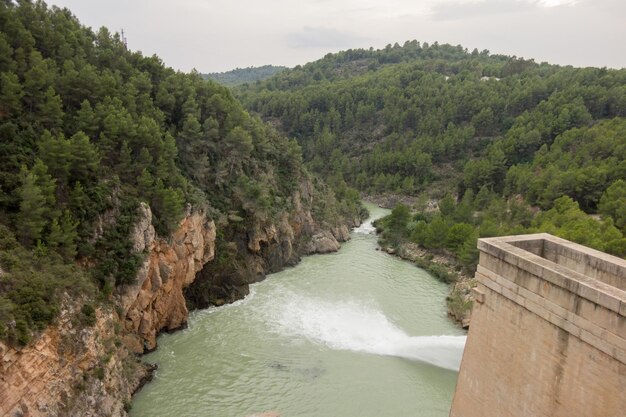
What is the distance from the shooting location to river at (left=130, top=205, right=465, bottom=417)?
15.6 m

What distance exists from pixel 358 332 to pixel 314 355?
319 centimetres

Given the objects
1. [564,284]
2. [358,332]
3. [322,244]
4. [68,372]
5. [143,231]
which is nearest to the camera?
[564,284]

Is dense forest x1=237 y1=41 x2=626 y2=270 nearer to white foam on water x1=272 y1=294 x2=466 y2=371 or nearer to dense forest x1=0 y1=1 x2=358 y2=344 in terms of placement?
white foam on water x1=272 y1=294 x2=466 y2=371

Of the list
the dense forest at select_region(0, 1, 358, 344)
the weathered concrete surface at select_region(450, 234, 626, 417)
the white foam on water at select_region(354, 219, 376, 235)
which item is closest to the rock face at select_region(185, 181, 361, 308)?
the dense forest at select_region(0, 1, 358, 344)

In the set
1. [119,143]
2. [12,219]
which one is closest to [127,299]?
[12,219]

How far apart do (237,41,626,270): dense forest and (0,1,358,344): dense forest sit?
15205 mm

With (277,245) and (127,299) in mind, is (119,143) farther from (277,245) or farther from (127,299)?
(277,245)

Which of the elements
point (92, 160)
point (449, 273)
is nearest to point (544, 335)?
point (92, 160)

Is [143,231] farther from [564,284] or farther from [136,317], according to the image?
[564,284]

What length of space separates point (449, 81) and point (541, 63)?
32842 millimetres

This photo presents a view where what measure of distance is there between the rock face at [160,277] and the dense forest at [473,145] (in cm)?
1670

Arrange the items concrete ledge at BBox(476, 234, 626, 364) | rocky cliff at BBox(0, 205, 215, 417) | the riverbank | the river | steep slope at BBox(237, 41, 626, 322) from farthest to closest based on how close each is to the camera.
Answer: steep slope at BBox(237, 41, 626, 322), the riverbank, the river, rocky cliff at BBox(0, 205, 215, 417), concrete ledge at BBox(476, 234, 626, 364)

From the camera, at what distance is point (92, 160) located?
54.6ft

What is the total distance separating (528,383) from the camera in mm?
7457
